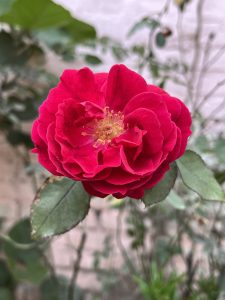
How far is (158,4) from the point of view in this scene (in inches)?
62.6

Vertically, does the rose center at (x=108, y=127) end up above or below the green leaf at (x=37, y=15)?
above

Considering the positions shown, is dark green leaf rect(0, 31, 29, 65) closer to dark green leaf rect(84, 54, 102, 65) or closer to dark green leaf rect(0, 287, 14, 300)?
dark green leaf rect(84, 54, 102, 65)

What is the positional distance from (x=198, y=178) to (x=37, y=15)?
0.75 metres

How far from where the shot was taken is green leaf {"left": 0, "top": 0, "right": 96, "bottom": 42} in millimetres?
1030

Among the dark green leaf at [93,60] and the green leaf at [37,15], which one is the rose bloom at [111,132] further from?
the dark green leaf at [93,60]

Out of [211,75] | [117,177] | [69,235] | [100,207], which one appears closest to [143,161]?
[117,177]

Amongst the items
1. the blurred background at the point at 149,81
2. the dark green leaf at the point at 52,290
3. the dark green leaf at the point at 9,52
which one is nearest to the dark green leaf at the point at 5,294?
the blurred background at the point at 149,81

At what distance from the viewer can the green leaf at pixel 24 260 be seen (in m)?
1.21

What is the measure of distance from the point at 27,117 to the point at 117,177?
0.89 metres

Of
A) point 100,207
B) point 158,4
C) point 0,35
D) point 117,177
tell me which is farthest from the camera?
point 100,207

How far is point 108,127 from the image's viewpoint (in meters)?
0.48

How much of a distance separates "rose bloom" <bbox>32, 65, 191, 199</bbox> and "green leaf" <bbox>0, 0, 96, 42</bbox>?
0.63 metres

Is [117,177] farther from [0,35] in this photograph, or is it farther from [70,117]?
[0,35]

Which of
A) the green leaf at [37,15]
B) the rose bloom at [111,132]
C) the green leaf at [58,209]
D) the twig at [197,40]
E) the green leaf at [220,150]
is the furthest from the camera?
the twig at [197,40]
